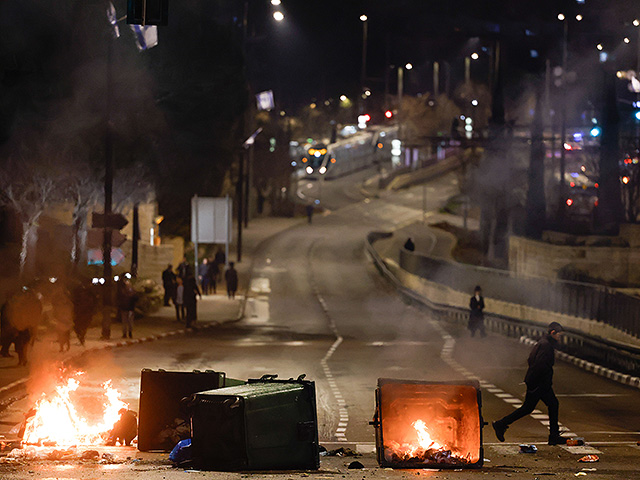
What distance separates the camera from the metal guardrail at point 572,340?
20.6 m

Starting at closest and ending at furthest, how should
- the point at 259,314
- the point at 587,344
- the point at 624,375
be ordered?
1. the point at 624,375
2. the point at 587,344
3. the point at 259,314

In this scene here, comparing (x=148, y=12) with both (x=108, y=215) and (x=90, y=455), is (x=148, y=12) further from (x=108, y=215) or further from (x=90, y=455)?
(x=108, y=215)

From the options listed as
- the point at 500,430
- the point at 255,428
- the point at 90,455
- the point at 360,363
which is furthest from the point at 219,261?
the point at 255,428

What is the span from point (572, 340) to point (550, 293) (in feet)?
17.5

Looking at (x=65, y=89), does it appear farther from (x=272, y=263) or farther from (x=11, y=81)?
(x=272, y=263)

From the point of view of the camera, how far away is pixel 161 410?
1092 cm

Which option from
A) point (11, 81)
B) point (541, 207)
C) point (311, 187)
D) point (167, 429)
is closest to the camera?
point (167, 429)

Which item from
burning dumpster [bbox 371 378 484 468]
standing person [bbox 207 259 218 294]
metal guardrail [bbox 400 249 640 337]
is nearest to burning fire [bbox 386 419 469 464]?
burning dumpster [bbox 371 378 484 468]

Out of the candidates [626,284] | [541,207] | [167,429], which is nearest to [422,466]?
[167,429]

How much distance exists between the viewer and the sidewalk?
1819 cm

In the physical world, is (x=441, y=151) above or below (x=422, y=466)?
above

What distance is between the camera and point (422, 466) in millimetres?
10219

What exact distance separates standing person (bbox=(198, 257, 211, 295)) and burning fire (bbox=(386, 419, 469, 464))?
33.3m

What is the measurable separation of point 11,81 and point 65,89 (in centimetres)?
209
